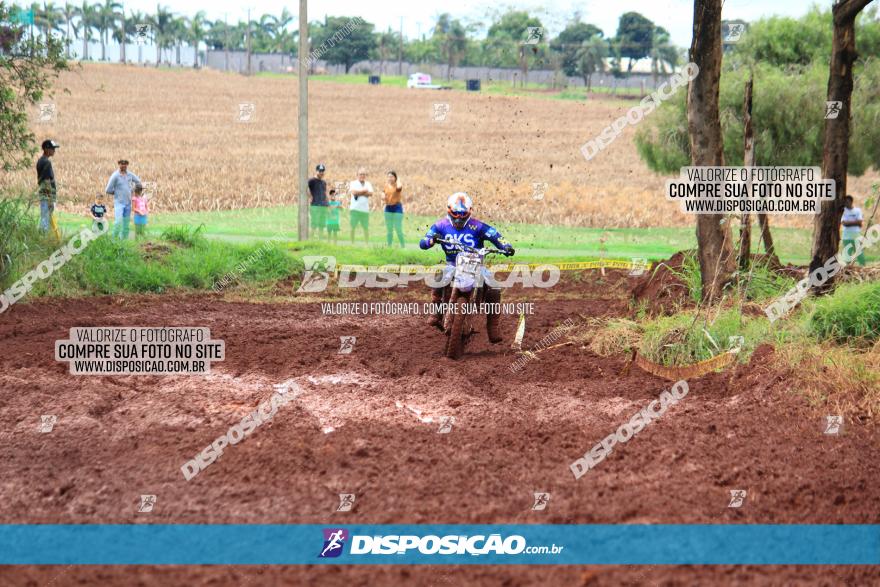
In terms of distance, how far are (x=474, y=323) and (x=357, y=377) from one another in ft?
11.0

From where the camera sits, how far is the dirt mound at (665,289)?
13.6m

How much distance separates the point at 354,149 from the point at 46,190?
28805 millimetres

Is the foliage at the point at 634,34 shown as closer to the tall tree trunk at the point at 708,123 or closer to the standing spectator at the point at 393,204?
the standing spectator at the point at 393,204

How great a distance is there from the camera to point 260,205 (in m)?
31.8

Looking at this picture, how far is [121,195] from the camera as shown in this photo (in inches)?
803

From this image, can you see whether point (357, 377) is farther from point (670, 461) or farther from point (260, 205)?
point (260, 205)

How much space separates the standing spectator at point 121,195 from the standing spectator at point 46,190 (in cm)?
194

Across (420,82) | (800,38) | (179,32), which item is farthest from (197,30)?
(800,38)

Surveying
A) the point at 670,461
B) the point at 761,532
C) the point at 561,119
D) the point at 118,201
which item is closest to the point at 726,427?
the point at 670,461

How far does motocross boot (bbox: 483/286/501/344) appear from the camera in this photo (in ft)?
41.5

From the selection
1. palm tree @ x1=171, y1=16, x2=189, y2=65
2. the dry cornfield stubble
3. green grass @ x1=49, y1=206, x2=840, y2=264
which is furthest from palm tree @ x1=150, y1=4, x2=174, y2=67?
green grass @ x1=49, y1=206, x2=840, y2=264

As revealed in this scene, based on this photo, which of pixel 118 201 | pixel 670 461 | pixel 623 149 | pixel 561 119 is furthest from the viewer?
pixel 561 119

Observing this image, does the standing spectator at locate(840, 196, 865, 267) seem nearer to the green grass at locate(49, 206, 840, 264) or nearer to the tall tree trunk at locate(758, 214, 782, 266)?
the green grass at locate(49, 206, 840, 264)

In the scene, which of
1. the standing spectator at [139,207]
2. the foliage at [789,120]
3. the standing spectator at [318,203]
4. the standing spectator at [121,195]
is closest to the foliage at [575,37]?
the foliage at [789,120]
